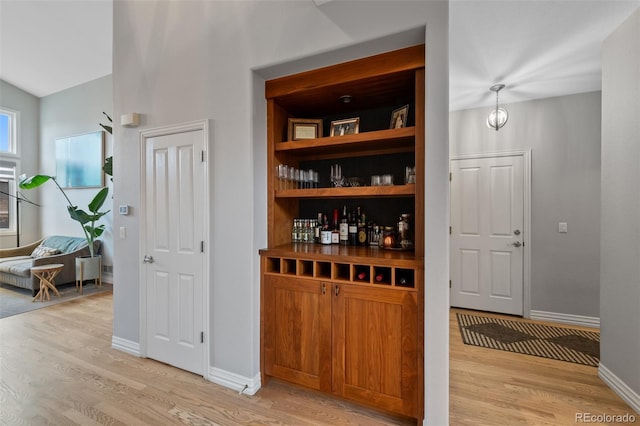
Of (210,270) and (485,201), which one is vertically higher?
(485,201)

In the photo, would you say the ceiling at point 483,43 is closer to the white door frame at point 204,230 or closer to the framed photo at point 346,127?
the framed photo at point 346,127

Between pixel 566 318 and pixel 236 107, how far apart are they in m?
4.42

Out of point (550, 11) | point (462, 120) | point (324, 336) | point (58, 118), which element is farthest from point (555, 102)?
point (58, 118)

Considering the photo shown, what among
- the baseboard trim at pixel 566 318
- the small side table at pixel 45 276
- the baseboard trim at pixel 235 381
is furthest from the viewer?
the small side table at pixel 45 276

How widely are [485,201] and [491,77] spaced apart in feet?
5.16

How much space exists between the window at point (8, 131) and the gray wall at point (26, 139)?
0.25 feet

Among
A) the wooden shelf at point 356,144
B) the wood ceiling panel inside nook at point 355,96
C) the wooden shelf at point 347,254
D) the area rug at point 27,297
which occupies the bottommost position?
the area rug at point 27,297

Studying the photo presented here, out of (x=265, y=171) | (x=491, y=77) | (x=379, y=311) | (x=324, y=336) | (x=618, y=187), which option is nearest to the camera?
(x=379, y=311)

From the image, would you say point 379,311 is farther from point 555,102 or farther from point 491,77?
point 555,102

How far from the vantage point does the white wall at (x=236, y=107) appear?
1655 mm

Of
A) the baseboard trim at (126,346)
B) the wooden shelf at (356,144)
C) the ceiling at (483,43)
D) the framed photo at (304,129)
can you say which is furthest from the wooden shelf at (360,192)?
the baseboard trim at (126,346)

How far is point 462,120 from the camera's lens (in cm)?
389

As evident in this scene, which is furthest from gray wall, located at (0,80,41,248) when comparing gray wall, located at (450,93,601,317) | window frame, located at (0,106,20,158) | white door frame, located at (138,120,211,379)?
gray wall, located at (450,93,601,317)

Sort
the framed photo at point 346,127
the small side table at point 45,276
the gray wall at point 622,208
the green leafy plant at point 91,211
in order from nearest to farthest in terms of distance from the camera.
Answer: the gray wall at point 622,208, the framed photo at point 346,127, the small side table at point 45,276, the green leafy plant at point 91,211
